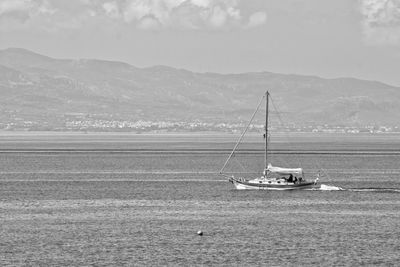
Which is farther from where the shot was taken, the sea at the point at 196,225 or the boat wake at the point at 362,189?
the boat wake at the point at 362,189

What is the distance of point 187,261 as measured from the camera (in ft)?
271

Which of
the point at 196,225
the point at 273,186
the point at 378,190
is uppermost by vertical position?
the point at 273,186

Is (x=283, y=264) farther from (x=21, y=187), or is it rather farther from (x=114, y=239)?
(x=21, y=187)

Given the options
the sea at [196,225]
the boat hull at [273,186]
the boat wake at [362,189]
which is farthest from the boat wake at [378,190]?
the boat hull at [273,186]

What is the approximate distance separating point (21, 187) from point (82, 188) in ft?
35.6

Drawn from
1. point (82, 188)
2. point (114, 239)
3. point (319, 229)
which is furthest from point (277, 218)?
point (82, 188)

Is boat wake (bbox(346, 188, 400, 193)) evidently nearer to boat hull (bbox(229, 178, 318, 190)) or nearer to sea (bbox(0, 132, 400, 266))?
sea (bbox(0, 132, 400, 266))

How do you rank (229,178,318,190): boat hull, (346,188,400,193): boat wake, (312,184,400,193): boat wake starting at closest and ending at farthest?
(229,178,318,190): boat hull
(346,188,400,193): boat wake
(312,184,400,193): boat wake

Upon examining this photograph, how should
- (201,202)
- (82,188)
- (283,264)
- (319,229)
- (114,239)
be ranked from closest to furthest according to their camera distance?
(283,264), (114,239), (319,229), (201,202), (82,188)

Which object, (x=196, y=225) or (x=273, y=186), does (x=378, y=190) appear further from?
(x=196, y=225)

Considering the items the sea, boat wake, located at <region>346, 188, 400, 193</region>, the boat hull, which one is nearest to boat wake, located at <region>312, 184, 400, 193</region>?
boat wake, located at <region>346, 188, 400, 193</region>

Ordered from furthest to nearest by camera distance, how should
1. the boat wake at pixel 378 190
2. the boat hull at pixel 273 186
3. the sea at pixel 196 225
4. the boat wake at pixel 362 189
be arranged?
1. the boat wake at pixel 362 189
2. the boat wake at pixel 378 190
3. the boat hull at pixel 273 186
4. the sea at pixel 196 225

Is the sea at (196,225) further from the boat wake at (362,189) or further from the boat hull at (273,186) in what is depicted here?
the boat hull at (273,186)

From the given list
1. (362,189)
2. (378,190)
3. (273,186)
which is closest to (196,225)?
(273,186)
